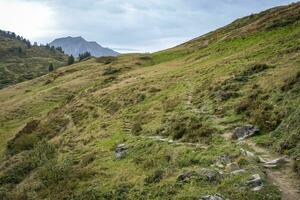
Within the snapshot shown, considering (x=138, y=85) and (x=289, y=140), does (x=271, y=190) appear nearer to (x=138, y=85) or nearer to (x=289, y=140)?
(x=289, y=140)

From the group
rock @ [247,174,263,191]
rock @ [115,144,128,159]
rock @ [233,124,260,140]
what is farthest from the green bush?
rock @ [115,144,128,159]

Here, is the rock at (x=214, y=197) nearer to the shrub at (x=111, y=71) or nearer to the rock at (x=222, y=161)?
the rock at (x=222, y=161)

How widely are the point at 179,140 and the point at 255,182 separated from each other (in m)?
10.9

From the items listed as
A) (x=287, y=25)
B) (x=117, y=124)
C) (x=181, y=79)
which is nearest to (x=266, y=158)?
(x=117, y=124)

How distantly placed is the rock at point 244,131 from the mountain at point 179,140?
0.06 m

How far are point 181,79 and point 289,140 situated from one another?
31.3 metres

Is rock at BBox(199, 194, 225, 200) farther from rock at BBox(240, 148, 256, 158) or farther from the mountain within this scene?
rock at BBox(240, 148, 256, 158)

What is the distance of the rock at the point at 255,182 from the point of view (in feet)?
56.0

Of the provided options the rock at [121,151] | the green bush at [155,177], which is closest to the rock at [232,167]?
the green bush at [155,177]

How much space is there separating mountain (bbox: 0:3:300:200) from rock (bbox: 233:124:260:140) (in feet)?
0.21

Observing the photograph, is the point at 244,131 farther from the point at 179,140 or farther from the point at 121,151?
the point at 121,151

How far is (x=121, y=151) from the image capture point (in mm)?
29531

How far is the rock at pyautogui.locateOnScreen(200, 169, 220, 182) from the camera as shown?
63.2ft

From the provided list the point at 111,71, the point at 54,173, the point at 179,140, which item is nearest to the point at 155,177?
the point at 179,140
